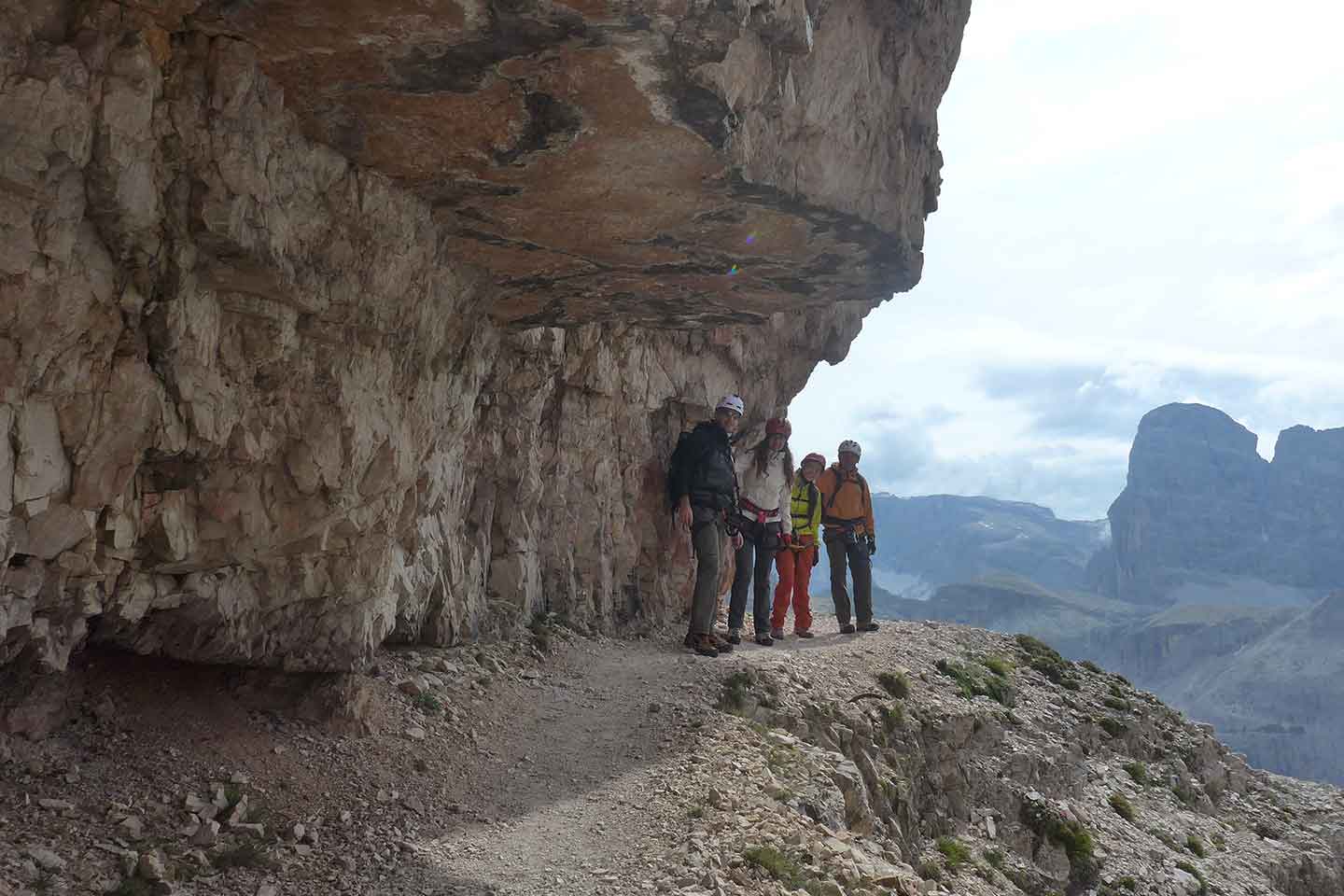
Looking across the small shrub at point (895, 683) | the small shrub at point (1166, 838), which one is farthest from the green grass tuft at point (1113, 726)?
the small shrub at point (895, 683)

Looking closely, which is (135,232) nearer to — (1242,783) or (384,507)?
(384,507)

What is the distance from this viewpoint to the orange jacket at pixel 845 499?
56.3 feet

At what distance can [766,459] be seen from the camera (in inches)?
623

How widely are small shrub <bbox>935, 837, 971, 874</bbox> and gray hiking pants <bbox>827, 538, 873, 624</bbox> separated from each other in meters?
4.92

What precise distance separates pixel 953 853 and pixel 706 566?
5.30 m

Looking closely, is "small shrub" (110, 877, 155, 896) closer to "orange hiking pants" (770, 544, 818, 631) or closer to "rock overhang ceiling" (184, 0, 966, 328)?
"rock overhang ceiling" (184, 0, 966, 328)

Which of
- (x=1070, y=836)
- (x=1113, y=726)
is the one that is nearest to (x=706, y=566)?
(x=1070, y=836)

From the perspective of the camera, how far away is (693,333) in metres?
17.9

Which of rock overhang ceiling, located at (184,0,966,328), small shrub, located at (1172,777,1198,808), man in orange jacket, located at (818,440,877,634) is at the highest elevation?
rock overhang ceiling, located at (184,0,966,328)

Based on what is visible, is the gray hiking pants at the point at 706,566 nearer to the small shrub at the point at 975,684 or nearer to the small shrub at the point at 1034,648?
the small shrub at the point at 975,684

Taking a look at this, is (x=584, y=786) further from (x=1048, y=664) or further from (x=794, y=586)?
(x=1048, y=664)

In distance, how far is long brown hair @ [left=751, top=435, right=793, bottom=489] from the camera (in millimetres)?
15758

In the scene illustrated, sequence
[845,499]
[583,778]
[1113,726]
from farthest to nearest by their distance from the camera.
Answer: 1. [1113,726]
2. [845,499]
3. [583,778]

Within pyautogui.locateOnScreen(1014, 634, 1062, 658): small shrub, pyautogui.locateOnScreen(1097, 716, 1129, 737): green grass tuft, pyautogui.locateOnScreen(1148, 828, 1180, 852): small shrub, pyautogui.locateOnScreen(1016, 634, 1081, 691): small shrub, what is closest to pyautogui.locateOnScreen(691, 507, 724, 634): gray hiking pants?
pyautogui.locateOnScreen(1148, 828, 1180, 852): small shrub
